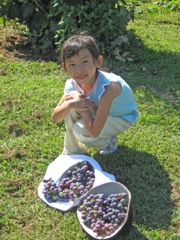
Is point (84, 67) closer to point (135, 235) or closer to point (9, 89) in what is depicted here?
point (135, 235)

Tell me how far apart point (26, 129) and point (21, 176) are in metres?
0.73

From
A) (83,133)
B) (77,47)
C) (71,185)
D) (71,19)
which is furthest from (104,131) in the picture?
(71,19)

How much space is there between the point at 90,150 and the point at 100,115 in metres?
0.57

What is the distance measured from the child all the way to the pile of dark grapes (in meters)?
0.29

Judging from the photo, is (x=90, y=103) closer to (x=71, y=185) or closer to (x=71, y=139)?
(x=71, y=139)

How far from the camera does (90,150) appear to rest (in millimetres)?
3752

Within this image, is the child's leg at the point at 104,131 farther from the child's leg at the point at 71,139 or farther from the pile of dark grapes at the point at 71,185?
the pile of dark grapes at the point at 71,185

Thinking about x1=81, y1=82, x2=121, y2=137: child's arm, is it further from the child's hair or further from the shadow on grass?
the shadow on grass

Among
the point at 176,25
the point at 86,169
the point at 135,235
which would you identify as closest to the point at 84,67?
the point at 86,169

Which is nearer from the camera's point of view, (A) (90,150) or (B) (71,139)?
(B) (71,139)

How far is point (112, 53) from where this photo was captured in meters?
5.64

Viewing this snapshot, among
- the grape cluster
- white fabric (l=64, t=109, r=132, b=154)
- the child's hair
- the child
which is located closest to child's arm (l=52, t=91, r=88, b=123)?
the child

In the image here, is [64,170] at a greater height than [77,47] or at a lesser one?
lesser

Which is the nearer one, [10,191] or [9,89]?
[10,191]
